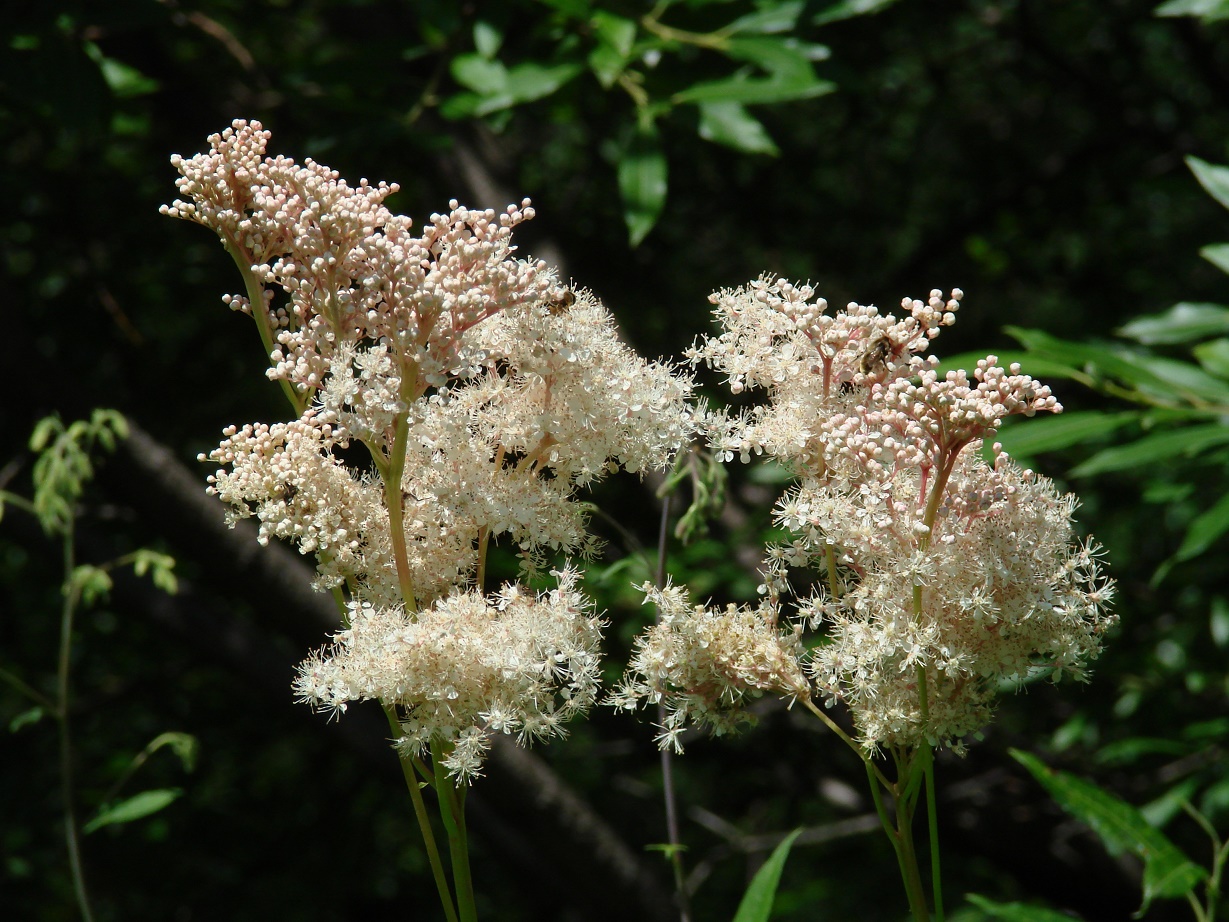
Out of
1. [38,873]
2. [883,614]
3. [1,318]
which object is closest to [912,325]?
[883,614]

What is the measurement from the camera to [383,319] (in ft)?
3.67

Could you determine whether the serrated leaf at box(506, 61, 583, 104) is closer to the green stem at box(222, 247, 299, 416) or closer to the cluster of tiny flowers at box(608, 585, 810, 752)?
the green stem at box(222, 247, 299, 416)

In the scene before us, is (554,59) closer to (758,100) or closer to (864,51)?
(758,100)

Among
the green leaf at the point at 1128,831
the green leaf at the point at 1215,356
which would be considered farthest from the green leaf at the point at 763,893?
the green leaf at the point at 1215,356

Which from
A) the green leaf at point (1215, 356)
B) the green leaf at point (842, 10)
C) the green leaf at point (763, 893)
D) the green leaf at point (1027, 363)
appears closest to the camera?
the green leaf at point (763, 893)

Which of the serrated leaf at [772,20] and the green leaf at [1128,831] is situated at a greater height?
the serrated leaf at [772,20]

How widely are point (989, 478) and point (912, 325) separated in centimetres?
18

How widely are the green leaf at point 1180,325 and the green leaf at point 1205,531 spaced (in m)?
0.40

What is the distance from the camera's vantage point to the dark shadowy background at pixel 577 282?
2.94 m

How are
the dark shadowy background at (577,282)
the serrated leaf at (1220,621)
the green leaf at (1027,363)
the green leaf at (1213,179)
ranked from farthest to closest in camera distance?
the serrated leaf at (1220,621), the dark shadowy background at (577,282), the green leaf at (1213,179), the green leaf at (1027,363)

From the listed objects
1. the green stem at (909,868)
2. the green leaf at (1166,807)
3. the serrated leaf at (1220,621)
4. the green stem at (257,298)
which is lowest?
the green leaf at (1166,807)

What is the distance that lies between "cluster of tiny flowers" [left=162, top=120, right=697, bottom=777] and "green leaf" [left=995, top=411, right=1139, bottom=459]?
40.5 inches

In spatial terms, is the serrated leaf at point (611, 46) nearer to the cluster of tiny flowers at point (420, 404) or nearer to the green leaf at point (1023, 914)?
the cluster of tiny flowers at point (420, 404)

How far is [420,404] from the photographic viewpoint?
1.14 metres
